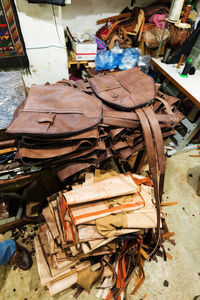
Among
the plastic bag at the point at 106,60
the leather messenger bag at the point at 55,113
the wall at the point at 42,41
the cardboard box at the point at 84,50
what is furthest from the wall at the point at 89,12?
the leather messenger bag at the point at 55,113

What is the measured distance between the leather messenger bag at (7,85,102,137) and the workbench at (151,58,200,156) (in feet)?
5.53

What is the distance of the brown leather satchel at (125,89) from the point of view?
1.34m

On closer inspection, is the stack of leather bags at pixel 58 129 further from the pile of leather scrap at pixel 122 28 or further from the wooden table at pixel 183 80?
the pile of leather scrap at pixel 122 28

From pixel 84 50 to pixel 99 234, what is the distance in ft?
9.39

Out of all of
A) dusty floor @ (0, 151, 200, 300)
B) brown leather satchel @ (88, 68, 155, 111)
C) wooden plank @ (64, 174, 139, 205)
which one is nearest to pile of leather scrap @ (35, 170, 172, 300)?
wooden plank @ (64, 174, 139, 205)

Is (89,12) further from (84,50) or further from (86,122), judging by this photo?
(86,122)

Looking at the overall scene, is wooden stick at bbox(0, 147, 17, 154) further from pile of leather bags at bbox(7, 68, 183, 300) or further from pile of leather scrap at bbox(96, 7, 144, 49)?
pile of leather scrap at bbox(96, 7, 144, 49)

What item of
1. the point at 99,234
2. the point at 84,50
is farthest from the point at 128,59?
the point at 99,234

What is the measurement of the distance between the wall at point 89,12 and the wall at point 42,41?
893 millimetres

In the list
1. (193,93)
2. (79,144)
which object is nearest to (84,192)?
(79,144)

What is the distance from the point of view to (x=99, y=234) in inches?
51.0

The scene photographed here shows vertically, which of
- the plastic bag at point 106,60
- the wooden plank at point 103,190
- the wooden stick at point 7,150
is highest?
the wooden stick at point 7,150

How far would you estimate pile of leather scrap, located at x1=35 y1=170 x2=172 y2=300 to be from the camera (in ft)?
4.30

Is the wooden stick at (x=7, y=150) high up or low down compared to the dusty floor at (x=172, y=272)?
up
